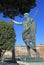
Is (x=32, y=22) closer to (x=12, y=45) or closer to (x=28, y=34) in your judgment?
(x=28, y=34)

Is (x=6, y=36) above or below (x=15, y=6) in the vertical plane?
below

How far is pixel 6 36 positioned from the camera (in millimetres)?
21391

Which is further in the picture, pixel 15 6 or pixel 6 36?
pixel 15 6

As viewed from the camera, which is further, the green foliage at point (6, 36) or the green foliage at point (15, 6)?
the green foliage at point (15, 6)

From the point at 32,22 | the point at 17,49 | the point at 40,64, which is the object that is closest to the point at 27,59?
the point at 40,64

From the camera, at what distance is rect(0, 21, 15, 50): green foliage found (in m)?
21.3

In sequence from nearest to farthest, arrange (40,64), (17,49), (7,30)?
(40,64)
(7,30)
(17,49)

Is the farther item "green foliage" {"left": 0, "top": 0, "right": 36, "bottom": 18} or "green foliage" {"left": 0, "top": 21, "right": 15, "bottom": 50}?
"green foliage" {"left": 0, "top": 0, "right": 36, "bottom": 18}

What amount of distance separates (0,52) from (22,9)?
4.34 metres

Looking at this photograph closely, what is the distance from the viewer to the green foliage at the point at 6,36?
70.0 feet

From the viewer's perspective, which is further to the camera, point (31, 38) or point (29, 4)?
point (29, 4)

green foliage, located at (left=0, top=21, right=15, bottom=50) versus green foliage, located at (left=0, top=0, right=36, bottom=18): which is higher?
green foliage, located at (left=0, top=0, right=36, bottom=18)

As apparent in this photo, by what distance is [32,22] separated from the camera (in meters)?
10.6

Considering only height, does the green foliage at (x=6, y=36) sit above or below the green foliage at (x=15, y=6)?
below
